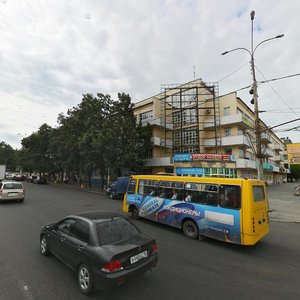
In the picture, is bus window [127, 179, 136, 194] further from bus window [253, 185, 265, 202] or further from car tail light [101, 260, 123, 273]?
car tail light [101, 260, 123, 273]

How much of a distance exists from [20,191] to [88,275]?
1429cm

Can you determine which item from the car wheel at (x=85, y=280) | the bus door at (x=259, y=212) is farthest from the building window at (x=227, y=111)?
the car wheel at (x=85, y=280)

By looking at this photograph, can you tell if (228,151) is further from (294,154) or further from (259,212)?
(259,212)

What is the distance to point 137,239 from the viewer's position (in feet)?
15.0

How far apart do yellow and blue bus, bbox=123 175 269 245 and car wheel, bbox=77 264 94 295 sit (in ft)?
15.2

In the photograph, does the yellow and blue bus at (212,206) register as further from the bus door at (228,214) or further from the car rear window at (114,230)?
the car rear window at (114,230)

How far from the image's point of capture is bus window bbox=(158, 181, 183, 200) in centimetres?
852

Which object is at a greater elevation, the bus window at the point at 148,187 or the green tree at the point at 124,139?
the green tree at the point at 124,139

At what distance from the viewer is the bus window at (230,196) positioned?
669 centimetres

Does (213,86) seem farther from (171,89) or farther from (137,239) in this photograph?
(137,239)

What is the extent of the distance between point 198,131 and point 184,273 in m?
27.5

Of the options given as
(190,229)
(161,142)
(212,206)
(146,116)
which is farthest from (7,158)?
(212,206)

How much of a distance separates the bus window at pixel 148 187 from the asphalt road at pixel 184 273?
2363 mm

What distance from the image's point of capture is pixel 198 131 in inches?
1219
